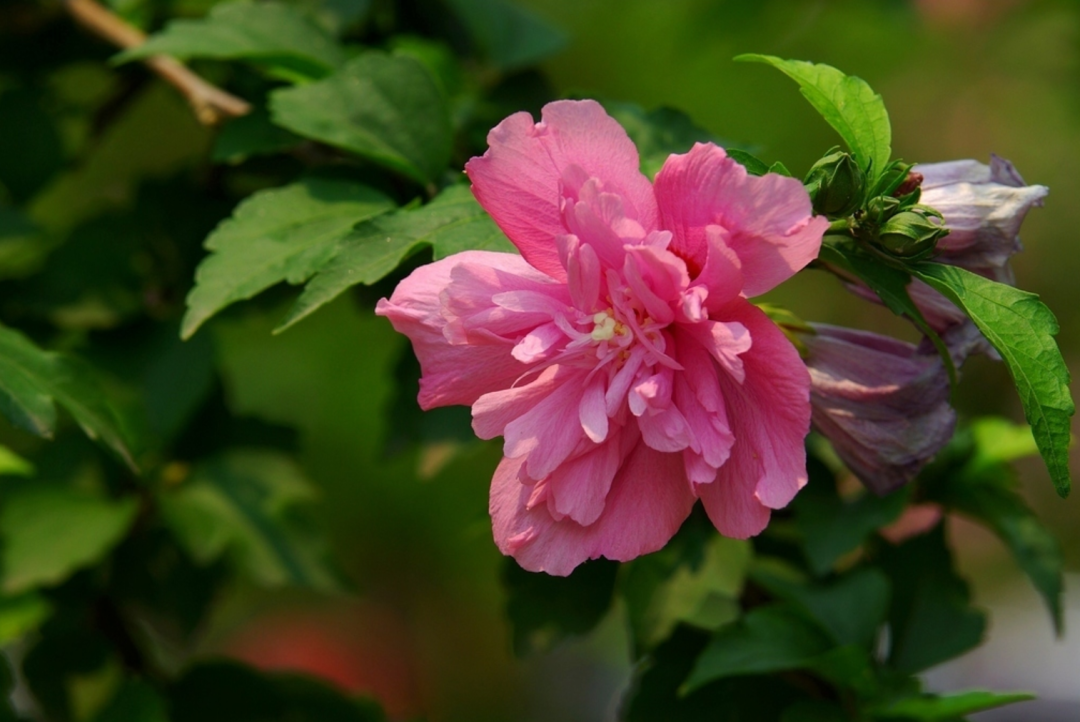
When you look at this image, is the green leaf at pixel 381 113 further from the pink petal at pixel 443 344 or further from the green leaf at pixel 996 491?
the green leaf at pixel 996 491

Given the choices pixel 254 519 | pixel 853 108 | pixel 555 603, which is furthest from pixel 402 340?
pixel 853 108

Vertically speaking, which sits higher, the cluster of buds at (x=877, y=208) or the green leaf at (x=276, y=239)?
the cluster of buds at (x=877, y=208)

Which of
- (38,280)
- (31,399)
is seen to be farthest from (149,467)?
(31,399)

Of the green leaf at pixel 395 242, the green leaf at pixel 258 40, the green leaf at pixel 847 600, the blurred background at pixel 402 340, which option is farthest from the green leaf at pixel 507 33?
the green leaf at pixel 847 600

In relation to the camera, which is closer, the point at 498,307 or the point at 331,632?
the point at 498,307

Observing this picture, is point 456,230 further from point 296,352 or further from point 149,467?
point 296,352

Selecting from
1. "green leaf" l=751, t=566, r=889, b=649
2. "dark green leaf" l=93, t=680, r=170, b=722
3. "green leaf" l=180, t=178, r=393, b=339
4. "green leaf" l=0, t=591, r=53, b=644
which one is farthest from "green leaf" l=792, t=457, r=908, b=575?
"green leaf" l=0, t=591, r=53, b=644
